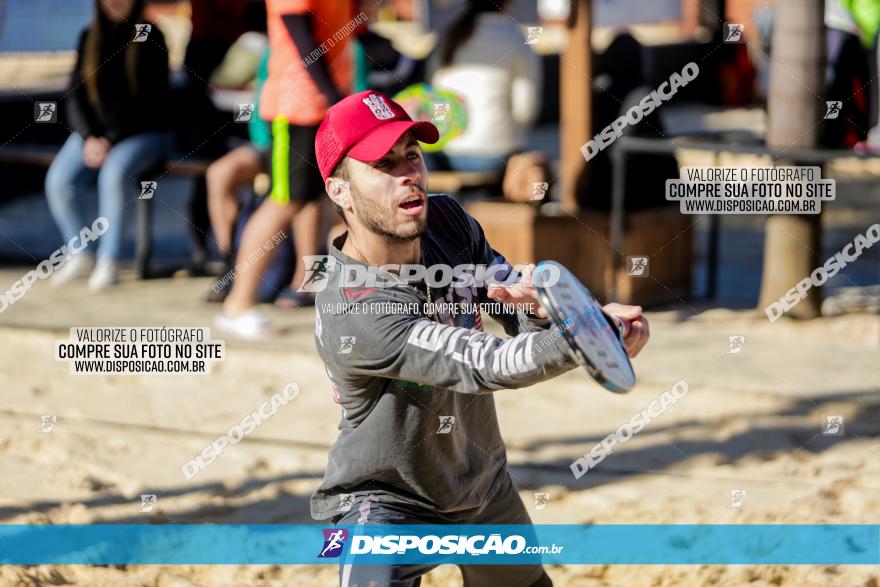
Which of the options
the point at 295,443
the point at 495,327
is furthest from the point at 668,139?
the point at 295,443

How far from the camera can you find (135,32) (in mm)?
7930

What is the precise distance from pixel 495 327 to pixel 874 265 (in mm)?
2980

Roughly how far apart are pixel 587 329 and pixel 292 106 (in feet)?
14.9

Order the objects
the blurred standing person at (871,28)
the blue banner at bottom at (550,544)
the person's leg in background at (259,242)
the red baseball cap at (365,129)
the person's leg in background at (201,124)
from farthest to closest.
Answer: the blurred standing person at (871,28) → the person's leg in background at (201,124) → the person's leg in background at (259,242) → the blue banner at bottom at (550,544) → the red baseball cap at (365,129)

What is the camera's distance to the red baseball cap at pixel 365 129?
2.98 meters

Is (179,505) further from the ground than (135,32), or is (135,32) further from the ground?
(135,32)

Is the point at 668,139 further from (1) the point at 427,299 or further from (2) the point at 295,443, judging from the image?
(1) the point at 427,299

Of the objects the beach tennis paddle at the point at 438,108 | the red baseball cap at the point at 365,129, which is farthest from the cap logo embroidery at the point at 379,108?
the beach tennis paddle at the point at 438,108

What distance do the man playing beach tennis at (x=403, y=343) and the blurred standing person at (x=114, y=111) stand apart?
5078mm

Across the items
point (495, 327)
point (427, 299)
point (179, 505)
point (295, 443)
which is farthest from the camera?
point (495, 327)

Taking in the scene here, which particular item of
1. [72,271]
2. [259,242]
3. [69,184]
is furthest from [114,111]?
[259,242]

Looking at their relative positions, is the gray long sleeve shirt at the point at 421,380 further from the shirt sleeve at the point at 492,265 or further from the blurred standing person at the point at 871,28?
the blurred standing person at the point at 871,28

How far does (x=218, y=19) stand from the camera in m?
8.45

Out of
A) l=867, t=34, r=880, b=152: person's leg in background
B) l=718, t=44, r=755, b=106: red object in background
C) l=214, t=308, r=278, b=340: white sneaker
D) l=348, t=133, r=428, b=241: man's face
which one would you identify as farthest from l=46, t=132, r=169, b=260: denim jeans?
l=718, t=44, r=755, b=106: red object in background
